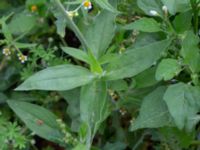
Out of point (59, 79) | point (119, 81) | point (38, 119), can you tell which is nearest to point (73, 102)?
point (38, 119)

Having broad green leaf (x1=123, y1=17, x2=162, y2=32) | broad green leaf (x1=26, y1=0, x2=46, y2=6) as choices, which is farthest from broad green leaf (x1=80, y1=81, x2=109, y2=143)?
broad green leaf (x1=26, y1=0, x2=46, y2=6)

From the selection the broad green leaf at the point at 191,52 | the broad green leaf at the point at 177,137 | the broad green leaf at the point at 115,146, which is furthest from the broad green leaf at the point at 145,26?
the broad green leaf at the point at 115,146

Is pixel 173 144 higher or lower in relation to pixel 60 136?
lower

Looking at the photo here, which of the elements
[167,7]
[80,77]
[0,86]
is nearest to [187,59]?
[167,7]

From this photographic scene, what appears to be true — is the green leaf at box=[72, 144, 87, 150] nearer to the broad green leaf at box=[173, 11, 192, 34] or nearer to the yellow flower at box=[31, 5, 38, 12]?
the broad green leaf at box=[173, 11, 192, 34]

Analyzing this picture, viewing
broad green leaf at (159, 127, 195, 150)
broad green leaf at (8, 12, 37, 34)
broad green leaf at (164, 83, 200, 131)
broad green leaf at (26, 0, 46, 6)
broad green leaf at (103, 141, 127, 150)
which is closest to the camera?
broad green leaf at (164, 83, 200, 131)

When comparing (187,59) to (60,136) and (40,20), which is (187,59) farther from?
(40,20)

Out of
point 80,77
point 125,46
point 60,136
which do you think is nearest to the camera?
point 80,77
